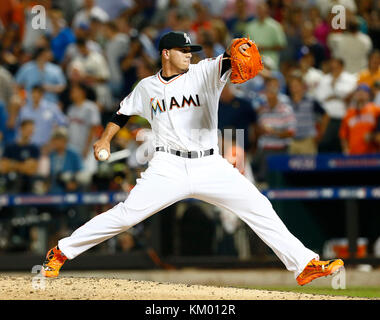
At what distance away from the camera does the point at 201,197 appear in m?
6.01

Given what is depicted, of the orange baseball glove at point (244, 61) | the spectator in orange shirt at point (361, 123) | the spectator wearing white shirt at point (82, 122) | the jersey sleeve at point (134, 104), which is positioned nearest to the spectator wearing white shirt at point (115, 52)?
the spectator wearing white shirt at point (82, 122)

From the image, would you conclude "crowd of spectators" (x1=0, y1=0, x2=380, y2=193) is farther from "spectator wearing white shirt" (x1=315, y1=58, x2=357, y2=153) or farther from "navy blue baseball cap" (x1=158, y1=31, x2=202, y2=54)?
"navy blue baseball cap" (x1=158, y1=31, x2=202, y2=54)

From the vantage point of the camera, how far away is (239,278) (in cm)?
935

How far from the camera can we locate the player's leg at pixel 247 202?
5.92 meters

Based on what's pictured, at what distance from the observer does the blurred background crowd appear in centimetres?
1028

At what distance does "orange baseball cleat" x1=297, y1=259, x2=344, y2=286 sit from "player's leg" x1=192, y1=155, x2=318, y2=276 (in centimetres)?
4

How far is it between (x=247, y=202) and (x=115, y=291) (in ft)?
3.85

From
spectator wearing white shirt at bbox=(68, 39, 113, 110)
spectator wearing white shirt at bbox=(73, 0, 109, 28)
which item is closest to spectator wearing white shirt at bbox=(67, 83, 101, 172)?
spectator wearing white shirt at bbox=(68, 39, 113, 110)

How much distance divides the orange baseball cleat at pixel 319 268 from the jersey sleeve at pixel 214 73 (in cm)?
138

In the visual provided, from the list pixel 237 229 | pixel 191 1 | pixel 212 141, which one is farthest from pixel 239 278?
pixel 191 1

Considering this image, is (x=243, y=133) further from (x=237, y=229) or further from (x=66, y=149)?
(x=66, y=149)

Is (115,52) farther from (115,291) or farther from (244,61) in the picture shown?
(244,61)

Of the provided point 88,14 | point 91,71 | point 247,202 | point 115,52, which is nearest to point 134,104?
point 247,202

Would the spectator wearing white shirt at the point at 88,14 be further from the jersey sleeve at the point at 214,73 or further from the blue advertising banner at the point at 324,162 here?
the jersey sleeve at the point at 214,73
